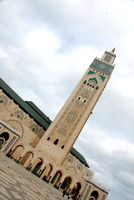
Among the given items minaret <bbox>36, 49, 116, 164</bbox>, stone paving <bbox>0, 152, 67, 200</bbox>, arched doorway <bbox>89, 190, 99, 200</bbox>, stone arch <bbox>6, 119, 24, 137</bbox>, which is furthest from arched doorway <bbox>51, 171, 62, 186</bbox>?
stone paving <bbox>0, 152, 67, 200</bbox>

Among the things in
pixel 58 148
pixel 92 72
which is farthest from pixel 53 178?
pixel 92 72

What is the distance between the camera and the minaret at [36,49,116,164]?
18.9 meters

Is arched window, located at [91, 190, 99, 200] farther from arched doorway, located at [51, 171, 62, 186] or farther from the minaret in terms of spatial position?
the minaret

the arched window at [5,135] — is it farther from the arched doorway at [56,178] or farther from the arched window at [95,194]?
the arched window at [95,194]

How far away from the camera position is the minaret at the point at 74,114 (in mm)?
18938

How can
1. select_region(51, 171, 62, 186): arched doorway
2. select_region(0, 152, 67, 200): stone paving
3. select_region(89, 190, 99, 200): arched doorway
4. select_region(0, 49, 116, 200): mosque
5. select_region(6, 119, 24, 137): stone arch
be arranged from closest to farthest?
select_region(0, 152, 67, 200): stone paving < select_region(0, 49, 116, 200): mosque < select_region(51, 171, 62, 186): arched doorway < select_region(89, 190, 99, 200): arched doorway < select_region(6, 119, 24, 137): stone arch

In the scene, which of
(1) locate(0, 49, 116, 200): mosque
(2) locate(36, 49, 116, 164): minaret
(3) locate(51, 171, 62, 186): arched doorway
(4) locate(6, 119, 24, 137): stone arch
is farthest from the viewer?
(4) locate(6, 119, 24, 137): stone arch

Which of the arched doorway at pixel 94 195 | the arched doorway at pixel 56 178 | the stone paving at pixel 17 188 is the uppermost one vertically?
the arched doorway at pixel 94 195

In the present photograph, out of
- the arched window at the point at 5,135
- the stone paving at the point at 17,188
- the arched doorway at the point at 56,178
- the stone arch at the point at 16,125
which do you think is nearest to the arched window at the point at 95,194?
the arched doorway at the point at 56,178

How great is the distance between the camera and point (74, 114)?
69.7 ft

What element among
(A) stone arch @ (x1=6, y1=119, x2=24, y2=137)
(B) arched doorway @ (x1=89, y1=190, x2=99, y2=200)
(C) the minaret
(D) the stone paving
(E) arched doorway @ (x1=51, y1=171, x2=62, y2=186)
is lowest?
(D) the stone paving

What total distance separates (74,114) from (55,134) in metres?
3.89

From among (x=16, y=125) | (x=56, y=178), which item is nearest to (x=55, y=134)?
(x=56, y=178)

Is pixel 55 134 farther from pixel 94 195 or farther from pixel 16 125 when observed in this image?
pixel 94 195
